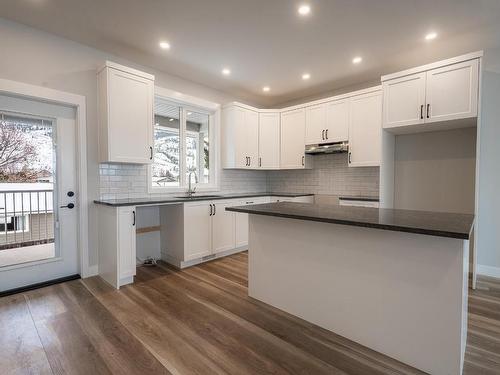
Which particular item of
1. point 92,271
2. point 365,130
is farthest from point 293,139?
point 92,271

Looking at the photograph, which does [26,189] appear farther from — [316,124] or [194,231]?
[316,124]

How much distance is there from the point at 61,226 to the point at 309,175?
4.00m

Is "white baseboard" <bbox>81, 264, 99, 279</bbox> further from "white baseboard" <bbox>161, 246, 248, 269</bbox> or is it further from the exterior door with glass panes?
"white baseboard" <bbox>161, 246, 248, 269</bbox>

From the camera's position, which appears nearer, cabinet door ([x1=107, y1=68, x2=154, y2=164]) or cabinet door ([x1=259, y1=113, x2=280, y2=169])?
cabinet door ([x1=107, y1=68, x2=154, y2=164])

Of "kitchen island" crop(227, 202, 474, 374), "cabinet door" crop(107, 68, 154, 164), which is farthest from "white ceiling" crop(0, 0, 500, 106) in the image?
"kitchen island" crop(227, 202, 474, 374)

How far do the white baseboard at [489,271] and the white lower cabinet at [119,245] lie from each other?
4.32 metres

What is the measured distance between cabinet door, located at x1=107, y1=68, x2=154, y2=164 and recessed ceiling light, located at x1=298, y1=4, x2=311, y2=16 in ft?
6.69

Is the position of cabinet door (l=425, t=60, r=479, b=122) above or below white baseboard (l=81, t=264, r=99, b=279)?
above

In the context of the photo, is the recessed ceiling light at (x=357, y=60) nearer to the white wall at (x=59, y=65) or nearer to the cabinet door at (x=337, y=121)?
the cabinet door at (x=337, y=121)

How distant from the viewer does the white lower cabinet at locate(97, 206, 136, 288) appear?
292cm

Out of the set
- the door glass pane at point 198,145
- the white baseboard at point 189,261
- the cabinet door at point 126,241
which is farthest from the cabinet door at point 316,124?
the cabinet door at point 126,241

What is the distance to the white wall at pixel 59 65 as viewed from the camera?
2725 millimetres

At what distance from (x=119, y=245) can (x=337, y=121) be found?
3638 mm

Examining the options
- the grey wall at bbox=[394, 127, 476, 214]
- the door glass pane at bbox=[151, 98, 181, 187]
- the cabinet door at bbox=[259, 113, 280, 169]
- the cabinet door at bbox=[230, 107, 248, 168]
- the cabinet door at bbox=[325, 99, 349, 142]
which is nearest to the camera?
the grey wall at bbox=[394, 127, 476, 214]
